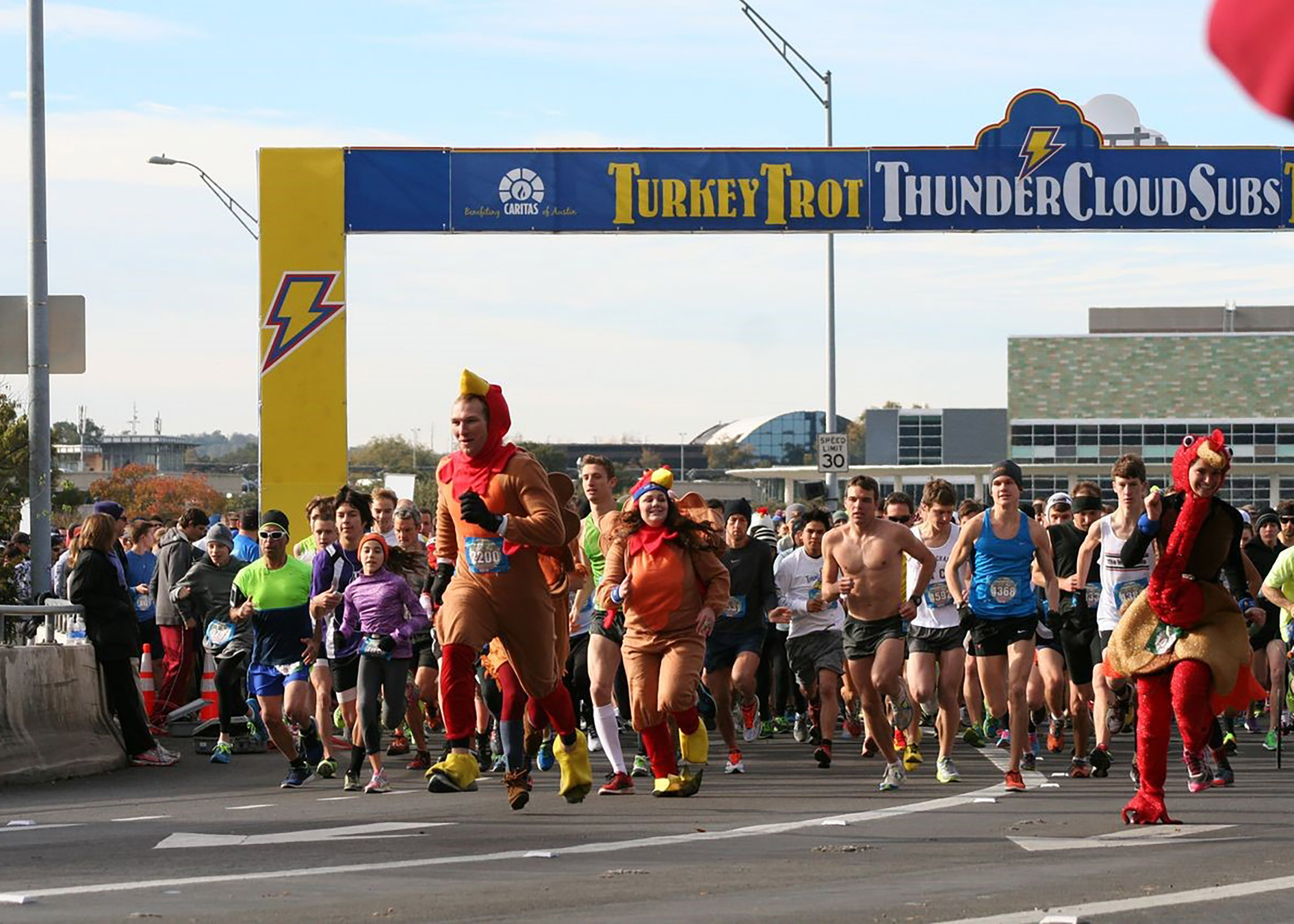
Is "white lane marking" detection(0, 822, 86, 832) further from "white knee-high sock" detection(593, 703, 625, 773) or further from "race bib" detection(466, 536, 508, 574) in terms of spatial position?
"white knee-high sock" detection(593, 703, 625, 773)

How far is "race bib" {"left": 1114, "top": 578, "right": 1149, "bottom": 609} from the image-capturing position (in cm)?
1248

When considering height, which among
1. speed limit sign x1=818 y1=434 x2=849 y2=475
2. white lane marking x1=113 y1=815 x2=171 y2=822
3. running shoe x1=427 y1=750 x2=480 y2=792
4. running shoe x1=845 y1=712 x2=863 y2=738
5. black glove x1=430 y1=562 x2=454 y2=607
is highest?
speed limit sign x1=818 y1=434 x2=849 y2=475

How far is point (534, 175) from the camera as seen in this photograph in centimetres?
2141

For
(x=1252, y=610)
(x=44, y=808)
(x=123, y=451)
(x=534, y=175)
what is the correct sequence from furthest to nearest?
(x=123, y=451) < (x=534, y=175) < (x=1252, y=610) < (x=44, y=808)

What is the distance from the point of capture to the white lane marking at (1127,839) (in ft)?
29.9

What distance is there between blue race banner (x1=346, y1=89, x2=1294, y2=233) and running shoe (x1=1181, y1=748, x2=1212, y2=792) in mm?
10562

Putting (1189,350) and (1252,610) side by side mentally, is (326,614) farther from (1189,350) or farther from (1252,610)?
(1189,350)

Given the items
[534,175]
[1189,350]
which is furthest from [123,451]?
[534,175]

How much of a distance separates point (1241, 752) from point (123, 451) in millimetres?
182112

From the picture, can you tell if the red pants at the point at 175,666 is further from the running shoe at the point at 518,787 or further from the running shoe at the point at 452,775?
the running shoe at the point at 452,775

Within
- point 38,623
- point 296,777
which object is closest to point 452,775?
point 296,777

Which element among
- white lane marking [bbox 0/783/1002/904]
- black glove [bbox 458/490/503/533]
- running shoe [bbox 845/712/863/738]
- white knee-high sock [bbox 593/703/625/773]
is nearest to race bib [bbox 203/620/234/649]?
white knee-high sock [bbox 593/703/625/773]

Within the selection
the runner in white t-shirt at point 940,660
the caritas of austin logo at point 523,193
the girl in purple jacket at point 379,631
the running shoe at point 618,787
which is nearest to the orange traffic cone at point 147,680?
the girl in purple jacket at point 379,631

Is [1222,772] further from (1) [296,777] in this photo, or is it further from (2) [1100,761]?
(1) [296,777]
